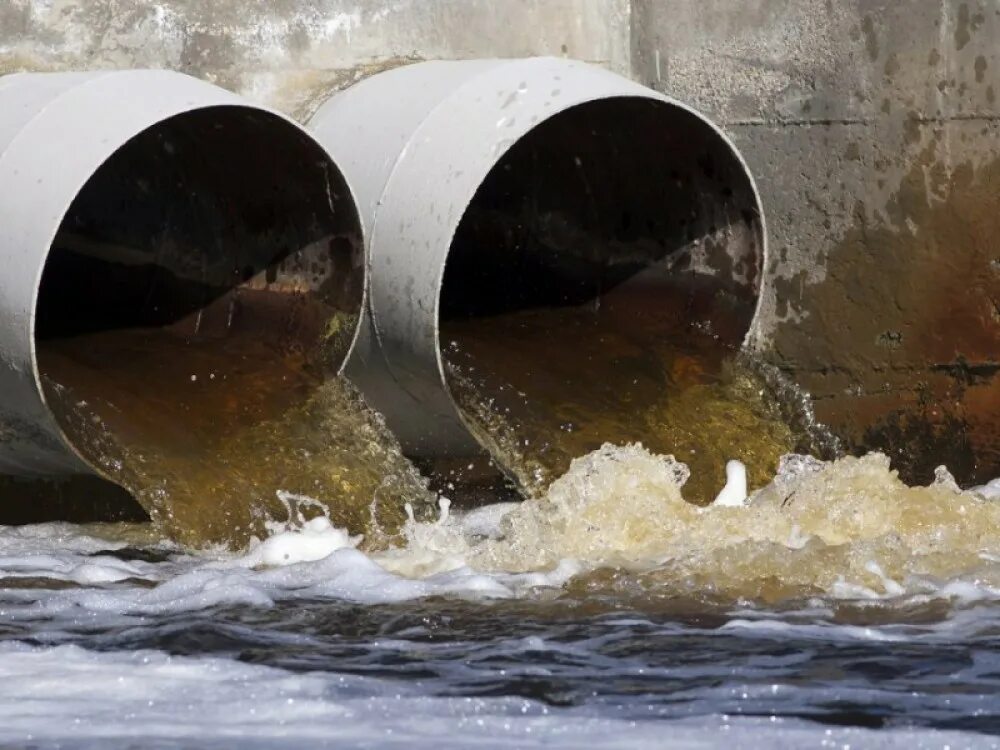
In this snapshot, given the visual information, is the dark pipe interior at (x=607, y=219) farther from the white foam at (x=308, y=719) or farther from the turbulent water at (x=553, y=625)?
the white foam at (x=308, y=719)

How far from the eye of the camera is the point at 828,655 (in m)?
3.70

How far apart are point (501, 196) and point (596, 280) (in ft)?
1.53

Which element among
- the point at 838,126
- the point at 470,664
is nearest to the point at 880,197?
the point at 838,126

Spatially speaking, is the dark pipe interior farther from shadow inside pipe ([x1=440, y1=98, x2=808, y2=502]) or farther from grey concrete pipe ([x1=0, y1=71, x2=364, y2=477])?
→ grey concrete pipe ([x1=0, y1=71, x2=364, y2=477])

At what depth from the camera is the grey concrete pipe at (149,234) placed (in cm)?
493

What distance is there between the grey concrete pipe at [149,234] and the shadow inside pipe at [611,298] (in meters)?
0.59

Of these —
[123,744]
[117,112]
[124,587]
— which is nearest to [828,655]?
[123,744]

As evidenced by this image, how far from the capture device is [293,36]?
20.4ft

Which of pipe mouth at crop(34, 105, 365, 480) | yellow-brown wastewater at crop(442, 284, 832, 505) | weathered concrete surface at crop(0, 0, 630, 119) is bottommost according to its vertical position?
yellow-brown wastewater at crop(442, 284, 832, 505)

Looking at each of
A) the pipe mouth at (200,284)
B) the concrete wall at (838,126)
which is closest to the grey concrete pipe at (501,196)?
the pipe mouth at (200,284)

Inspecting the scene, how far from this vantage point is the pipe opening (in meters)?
5.46

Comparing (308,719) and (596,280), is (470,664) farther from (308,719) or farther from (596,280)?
(596,280)

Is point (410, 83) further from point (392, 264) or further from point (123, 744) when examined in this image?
point (123, 744)

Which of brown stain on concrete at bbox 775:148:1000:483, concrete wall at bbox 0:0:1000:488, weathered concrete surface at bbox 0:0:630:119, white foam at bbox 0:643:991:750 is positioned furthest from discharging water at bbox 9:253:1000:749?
weathered concrete surface at bbox 0:0:630:119
